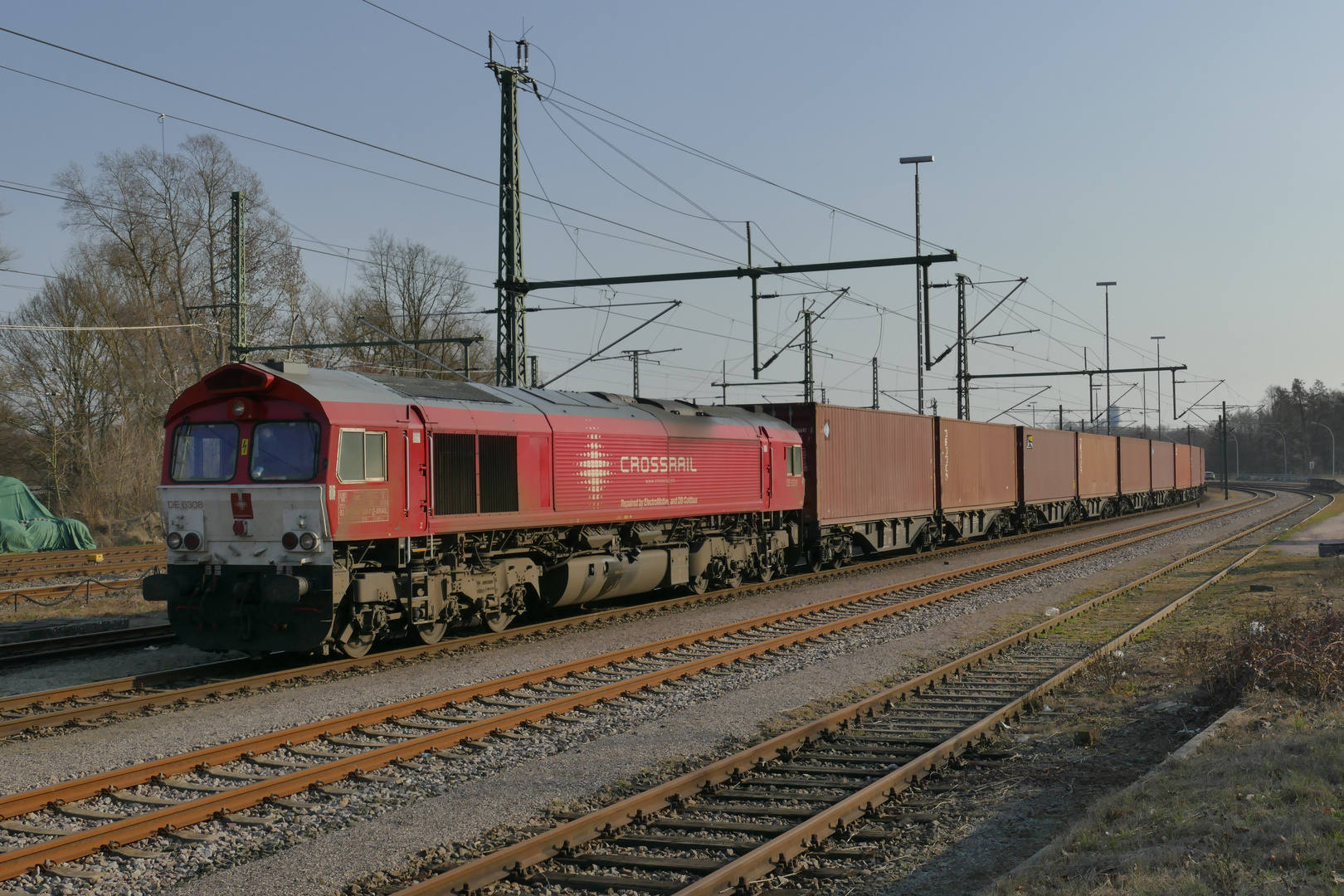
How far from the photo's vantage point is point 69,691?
10.4 meters

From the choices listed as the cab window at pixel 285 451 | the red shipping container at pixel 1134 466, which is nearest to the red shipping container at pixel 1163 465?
the red shipping container at pixel 1134 466

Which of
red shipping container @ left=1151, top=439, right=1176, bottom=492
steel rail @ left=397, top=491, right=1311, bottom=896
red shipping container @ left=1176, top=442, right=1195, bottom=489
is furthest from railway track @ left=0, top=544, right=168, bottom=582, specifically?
red shipping container @ left=1176, top=442, right=1195, bottom=489

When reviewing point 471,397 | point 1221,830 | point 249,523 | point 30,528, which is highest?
point 471,397

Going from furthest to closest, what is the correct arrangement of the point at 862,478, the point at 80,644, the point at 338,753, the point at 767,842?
the point at 862,478 < the point at 80,644 < the point at 338,753 < the point at 767,842

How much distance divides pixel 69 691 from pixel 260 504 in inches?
103

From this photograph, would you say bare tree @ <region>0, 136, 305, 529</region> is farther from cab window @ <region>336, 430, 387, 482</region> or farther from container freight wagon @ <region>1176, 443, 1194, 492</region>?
container freight wagon @ <region>1176, 443, 1194, 492</region>

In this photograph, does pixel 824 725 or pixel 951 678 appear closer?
pixel 824 725

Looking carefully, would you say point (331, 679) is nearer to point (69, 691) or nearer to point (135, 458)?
point (69, 691)

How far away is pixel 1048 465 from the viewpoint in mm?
36594

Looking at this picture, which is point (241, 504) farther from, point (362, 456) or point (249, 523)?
point (362, 456)

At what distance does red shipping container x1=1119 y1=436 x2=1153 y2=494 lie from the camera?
46.4 metres

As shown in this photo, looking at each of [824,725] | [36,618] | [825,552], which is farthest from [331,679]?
[825,552]

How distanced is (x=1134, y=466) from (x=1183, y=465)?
13683mm

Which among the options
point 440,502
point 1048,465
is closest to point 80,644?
point 440,502
